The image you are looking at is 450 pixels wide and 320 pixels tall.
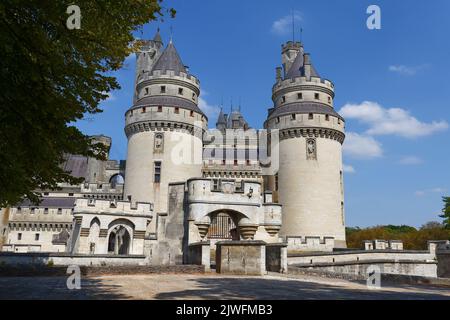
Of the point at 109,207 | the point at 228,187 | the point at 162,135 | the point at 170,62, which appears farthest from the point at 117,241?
the point at 228,187

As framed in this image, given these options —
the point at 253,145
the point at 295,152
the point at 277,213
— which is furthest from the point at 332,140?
the point at 277,213

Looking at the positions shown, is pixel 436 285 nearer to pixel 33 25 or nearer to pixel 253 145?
pixel 33 25

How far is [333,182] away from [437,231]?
25.4 metres

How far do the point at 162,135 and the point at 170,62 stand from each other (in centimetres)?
777

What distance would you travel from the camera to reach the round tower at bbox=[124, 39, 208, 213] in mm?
34469

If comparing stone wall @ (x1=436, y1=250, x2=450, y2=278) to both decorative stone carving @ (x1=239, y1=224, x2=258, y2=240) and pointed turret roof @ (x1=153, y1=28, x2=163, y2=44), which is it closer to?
decorative stone carving @ (x1=239, y1=224, x2=258, y2=240)

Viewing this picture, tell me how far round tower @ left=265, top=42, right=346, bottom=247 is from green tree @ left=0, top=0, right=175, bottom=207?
92.7 ft

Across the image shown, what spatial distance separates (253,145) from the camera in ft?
144

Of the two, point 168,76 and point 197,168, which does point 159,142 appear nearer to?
point 197,168

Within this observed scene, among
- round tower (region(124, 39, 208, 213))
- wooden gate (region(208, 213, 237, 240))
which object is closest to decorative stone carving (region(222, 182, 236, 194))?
wooden gate (region(208, 213, 237, 240))

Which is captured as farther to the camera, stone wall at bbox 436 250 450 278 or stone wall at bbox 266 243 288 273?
stone wall at bbox 436 250 450 278

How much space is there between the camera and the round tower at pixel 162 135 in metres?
34.5

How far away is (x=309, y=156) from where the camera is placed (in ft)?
118

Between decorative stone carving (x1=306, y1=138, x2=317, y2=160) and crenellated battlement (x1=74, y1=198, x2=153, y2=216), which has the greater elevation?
decorative stone carving (x1=306, y1=138, x2=317, y2=160)
